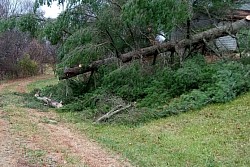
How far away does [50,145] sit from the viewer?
22.9 feet

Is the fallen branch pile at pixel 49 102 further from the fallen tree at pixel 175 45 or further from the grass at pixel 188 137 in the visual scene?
the grass at pixel 188 137

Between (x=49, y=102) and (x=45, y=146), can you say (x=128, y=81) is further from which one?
(x=45, y=146)

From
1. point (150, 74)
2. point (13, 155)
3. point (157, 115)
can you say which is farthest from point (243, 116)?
point (13, 155)

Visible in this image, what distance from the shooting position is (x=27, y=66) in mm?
27125

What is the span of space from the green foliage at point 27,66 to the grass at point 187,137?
17.5m

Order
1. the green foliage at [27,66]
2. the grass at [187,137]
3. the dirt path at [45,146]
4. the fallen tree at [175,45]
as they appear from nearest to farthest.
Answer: the dirt path at [45,146], the grass at [187,137], the fallen tree at [175,45], the green foliage at [27,66]

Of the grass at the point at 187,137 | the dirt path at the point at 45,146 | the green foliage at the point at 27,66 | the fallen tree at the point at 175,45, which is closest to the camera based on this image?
the dirt path at the point at 45,146

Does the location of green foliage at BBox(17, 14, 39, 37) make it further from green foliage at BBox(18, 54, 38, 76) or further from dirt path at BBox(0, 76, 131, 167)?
green foliage at BBox(18, 54, 38, 76)

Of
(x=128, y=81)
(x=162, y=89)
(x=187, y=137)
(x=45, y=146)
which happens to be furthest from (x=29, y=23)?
(x=187, y=137)

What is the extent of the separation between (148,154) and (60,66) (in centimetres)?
606

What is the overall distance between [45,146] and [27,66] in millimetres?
21127

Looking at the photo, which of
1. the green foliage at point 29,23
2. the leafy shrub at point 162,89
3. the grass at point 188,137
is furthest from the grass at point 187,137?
the green foliage at point 29,23

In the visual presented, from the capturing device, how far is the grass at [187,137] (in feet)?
20.7

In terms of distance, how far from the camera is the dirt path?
234 inches
